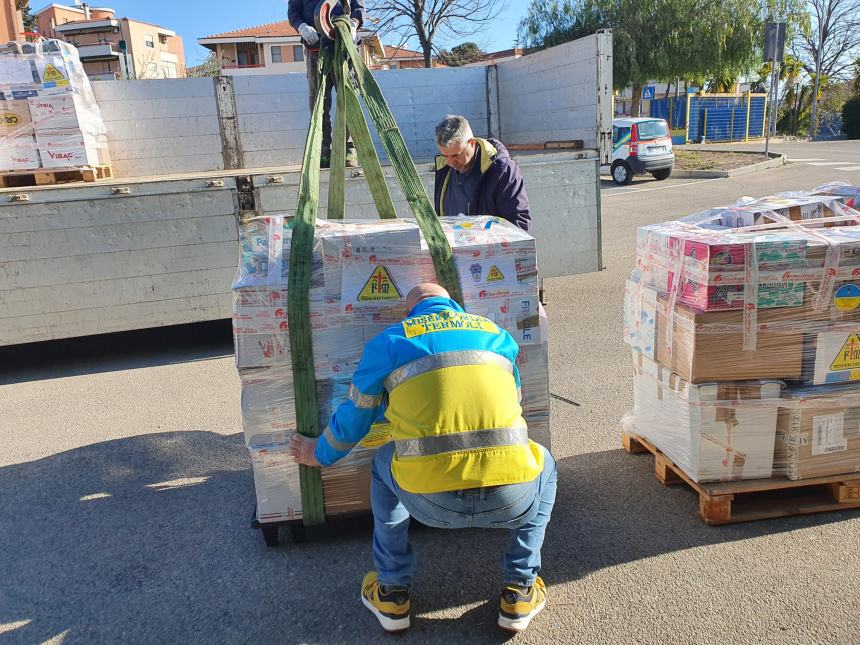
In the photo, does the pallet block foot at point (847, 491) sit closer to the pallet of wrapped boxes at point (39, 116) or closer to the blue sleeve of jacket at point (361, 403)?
the blue sleeve of jacket at point (361, 403)

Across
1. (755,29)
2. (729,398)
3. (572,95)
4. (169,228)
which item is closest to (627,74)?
(755,29)

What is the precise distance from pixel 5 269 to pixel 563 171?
547 centimetres

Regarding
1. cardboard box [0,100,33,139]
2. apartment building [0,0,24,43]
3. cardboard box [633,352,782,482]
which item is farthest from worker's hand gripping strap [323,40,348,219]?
apartment building [0,0,24,43]

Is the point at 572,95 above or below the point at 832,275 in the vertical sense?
above

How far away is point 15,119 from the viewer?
6.46m

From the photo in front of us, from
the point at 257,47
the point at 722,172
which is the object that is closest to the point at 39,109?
the point at 722,172

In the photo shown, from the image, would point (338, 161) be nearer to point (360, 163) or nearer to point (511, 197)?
point (360, 163)

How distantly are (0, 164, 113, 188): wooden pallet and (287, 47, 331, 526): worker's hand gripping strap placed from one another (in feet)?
14.3

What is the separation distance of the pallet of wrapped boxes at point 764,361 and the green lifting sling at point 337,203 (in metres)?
1.18

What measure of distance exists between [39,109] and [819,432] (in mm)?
6734

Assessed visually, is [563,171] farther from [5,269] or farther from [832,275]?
[5,269]

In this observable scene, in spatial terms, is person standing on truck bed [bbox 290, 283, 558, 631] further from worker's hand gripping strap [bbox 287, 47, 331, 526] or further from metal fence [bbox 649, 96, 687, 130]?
metal fence [bbox 649, 96, 687, 130]

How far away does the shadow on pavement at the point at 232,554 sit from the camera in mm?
2932

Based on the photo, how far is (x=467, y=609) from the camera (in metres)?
2.95
